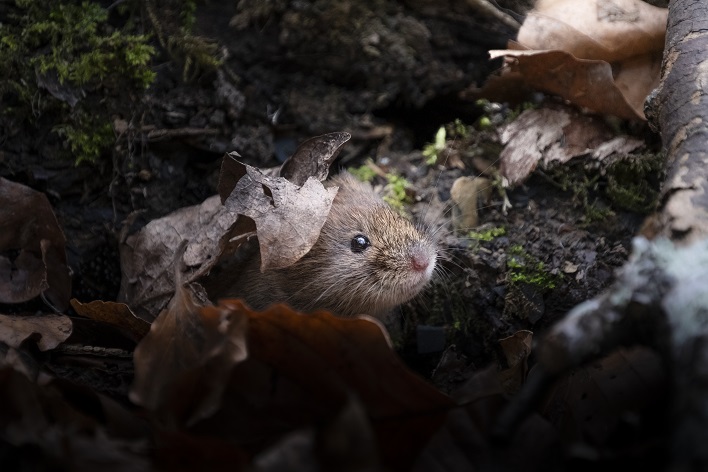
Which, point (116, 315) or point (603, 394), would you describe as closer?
point (603, 394)

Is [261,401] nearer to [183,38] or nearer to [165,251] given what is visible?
[165,251]

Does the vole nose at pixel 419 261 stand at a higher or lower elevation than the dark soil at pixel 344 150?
lower

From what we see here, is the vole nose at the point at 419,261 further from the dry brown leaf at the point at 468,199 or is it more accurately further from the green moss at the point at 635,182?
the green moss at the point at 635,182

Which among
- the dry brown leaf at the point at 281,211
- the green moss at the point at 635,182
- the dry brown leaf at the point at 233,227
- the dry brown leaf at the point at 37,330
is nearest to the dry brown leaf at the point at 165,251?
the dry brown leaf at the point at 233,227

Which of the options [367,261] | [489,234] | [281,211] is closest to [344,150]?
[367,261]

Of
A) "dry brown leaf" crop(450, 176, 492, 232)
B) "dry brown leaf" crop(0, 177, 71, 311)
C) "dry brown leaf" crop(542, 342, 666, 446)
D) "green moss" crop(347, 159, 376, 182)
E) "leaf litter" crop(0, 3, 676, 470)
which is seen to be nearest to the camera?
"leaf litter" crop(0, 3, 676, 470)

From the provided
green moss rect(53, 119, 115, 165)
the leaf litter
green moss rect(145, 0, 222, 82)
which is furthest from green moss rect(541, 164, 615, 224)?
green moss rect(53, 119, 115, 165)

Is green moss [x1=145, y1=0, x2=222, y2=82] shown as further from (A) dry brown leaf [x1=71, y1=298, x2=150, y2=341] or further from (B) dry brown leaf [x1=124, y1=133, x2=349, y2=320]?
(A) dry brown leaf [x1=71, y1=298, x2=150, y2=341]
